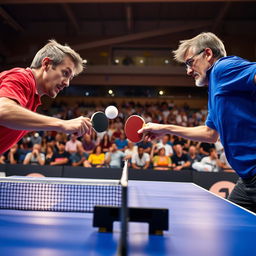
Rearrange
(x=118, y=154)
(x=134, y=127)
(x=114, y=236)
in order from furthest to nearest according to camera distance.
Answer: (x=118, y=154) < (x=134, y=127) < (x=114, y=236)

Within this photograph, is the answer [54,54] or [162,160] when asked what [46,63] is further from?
[162,160]

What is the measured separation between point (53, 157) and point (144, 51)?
9774mm

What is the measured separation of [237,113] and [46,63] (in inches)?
57.8

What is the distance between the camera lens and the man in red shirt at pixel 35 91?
1624mm

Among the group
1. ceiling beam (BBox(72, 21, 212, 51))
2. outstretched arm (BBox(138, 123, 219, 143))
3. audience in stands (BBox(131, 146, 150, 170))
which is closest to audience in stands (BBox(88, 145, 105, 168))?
audience in stands (BBox(131, 146, 150, 170))

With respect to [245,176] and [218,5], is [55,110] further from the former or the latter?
[245,176]

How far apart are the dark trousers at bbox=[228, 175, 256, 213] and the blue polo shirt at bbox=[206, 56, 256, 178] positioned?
2.4 inches

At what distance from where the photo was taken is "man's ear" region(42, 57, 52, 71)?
227cm

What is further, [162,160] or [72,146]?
[72,146]

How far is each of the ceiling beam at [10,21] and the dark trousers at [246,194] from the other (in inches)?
539

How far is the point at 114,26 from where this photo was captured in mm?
15609

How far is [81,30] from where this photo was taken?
632 inches

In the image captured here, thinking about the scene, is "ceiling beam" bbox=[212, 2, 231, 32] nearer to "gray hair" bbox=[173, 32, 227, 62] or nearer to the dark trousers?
"gray hair" bbox=[173, 32, 227, 62]

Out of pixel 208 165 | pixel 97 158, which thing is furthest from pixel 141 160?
pixel 208 165
